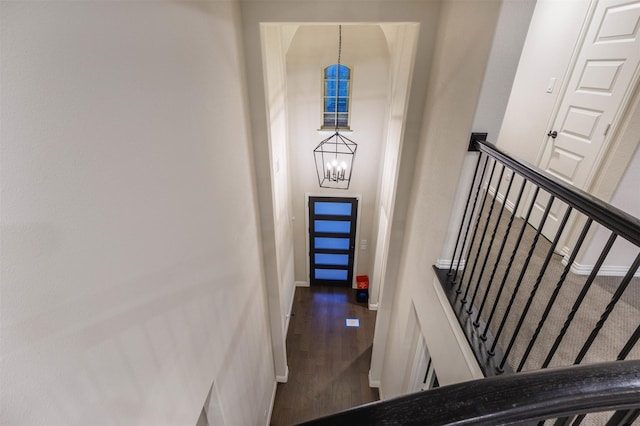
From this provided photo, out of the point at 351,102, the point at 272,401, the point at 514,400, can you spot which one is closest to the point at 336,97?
the point at 351,102

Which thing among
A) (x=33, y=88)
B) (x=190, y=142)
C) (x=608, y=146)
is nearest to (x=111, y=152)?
(x=33, y=88)

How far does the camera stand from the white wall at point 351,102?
438 cm

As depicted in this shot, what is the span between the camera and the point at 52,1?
2.48ft

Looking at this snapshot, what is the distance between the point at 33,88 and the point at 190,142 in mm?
797

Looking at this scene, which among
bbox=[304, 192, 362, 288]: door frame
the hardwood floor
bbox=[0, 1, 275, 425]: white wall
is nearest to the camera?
bbox=[0, 1, 275, 425]: white wall

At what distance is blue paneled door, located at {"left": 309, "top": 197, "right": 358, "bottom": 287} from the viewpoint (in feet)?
18.2

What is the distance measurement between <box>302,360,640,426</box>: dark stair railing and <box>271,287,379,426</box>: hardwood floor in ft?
13.6

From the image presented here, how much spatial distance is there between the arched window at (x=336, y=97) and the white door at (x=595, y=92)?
2791 mm

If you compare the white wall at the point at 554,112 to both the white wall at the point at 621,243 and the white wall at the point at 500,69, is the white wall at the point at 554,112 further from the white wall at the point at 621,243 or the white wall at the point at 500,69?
the white wall at the point at 500,69

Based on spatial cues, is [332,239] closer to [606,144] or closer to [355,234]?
[355,234]

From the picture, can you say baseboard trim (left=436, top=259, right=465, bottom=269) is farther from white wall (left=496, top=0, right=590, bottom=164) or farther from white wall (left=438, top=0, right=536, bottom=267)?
white wall (left=496, top=0, right=590, bottom=164)

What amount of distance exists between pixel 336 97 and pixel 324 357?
415 cm

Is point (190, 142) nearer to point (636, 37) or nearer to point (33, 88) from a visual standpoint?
point (33, 88)

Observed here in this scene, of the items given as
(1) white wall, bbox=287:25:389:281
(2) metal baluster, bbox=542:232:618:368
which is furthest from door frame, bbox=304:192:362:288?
(2) metal baluster, bbox=542:232:618:368
